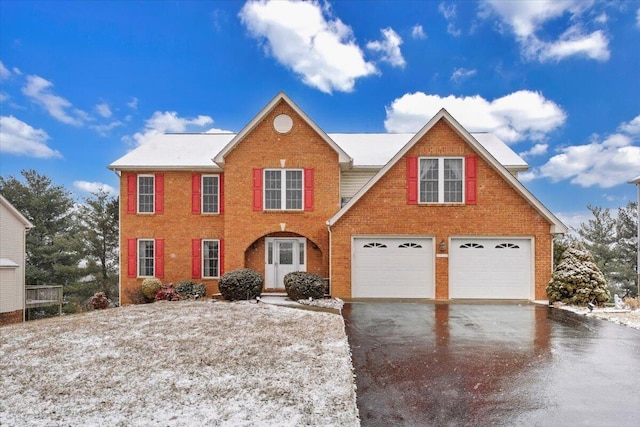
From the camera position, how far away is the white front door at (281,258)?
1742 centimetres

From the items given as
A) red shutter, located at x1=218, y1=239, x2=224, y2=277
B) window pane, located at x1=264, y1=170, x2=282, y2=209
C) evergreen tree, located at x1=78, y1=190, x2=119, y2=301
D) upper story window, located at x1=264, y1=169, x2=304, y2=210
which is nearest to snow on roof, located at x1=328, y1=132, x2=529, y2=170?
upper story window, located at x1=264, y1=169, x2=304, y2=210

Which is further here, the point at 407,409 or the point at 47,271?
the point at 47,271

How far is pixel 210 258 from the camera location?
60.6ft

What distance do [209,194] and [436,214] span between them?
9.87 meters

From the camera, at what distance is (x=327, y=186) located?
664 inches

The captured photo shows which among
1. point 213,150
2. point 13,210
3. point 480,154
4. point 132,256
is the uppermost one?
point 213,150

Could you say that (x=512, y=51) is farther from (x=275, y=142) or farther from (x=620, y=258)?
(x=620, y=258)

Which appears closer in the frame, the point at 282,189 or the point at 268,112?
the point at 268,112

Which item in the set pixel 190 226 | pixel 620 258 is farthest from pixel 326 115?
pixel 620 258

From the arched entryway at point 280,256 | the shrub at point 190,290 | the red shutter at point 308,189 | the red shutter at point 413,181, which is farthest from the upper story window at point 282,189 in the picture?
the shrub at point 190,290

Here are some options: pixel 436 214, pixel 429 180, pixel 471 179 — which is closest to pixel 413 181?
pixel 429 180

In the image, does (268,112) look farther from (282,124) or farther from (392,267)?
(392,267)

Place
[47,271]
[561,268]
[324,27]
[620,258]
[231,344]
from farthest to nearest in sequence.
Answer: [47,271] < [620,258] < [324,27] < [561,268] < [231,344]

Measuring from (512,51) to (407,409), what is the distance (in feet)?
57.1
